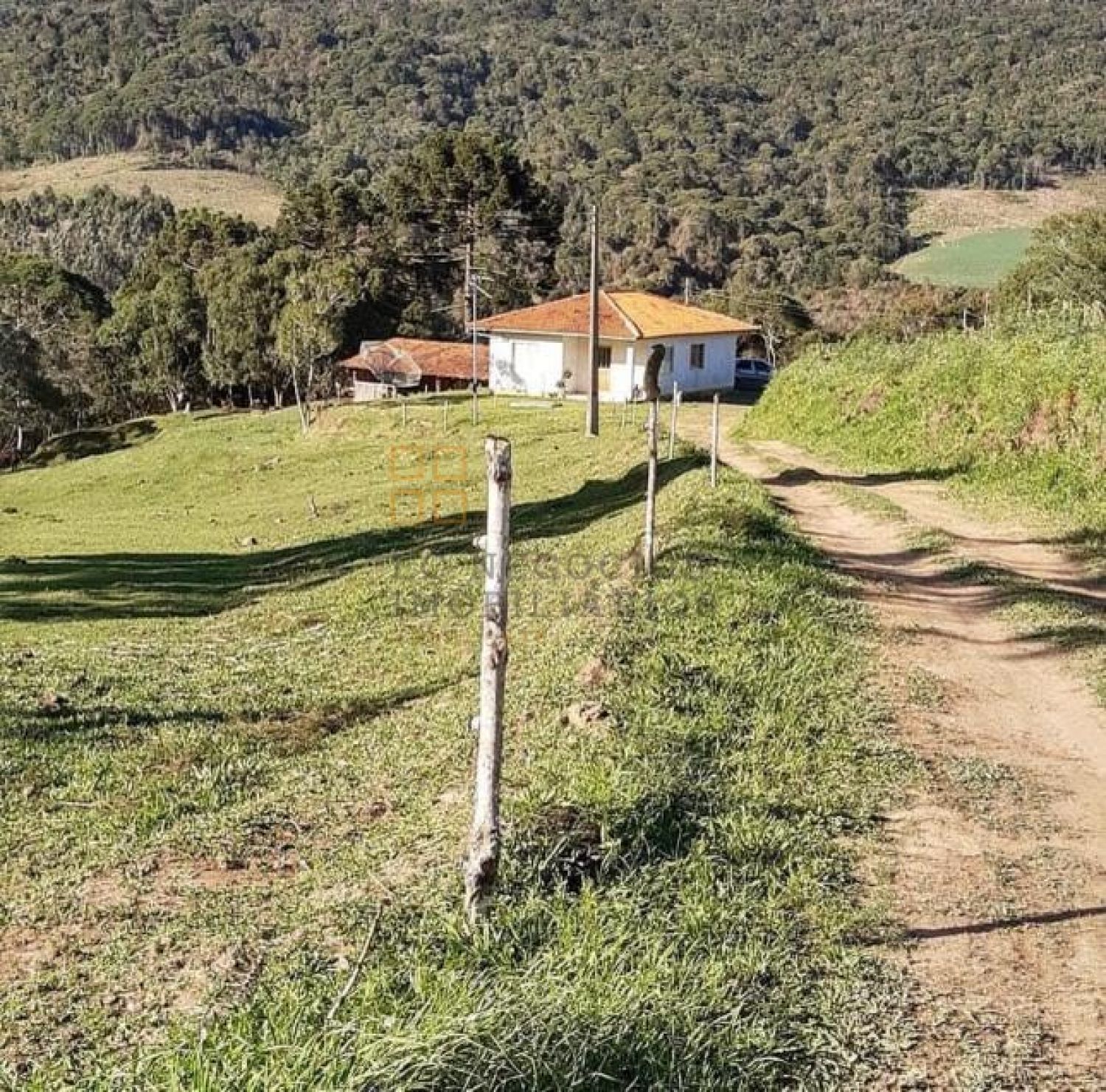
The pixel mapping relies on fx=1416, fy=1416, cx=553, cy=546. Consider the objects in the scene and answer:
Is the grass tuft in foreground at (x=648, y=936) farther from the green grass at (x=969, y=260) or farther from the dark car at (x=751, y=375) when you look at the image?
the green grass at (x=969, y=260)

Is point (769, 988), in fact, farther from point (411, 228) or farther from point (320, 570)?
point (411, 228)

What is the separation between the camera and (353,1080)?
13.9 feet

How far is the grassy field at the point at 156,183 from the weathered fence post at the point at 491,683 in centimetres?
13392

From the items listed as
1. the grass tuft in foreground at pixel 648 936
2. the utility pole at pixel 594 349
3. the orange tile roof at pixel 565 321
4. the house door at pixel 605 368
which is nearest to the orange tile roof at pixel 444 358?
→ the orange tile roof at pixel 565 321

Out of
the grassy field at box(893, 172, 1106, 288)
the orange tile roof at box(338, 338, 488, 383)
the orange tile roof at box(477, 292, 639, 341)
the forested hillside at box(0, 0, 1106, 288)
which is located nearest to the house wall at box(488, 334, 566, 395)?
the orange tile roof at box(477, 292, 639, 341)

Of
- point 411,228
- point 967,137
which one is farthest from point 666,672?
point 967,137

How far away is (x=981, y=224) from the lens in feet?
353

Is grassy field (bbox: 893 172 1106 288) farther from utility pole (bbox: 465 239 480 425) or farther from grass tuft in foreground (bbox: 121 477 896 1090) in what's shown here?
grass tuft in foreground (bbox: 121 477 896 1090)

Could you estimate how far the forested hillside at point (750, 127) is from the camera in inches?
3856

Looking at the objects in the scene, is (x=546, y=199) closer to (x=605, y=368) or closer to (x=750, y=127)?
(x=605, y=368)

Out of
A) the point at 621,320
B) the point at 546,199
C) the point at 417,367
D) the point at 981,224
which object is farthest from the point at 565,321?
the point at 981,224

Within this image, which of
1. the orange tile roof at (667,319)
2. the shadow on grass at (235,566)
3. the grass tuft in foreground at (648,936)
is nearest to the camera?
the grass tuft in foreground at (648,936)

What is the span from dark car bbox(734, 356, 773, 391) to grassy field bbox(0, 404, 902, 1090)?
31402 millimetres

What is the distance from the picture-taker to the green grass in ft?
253
